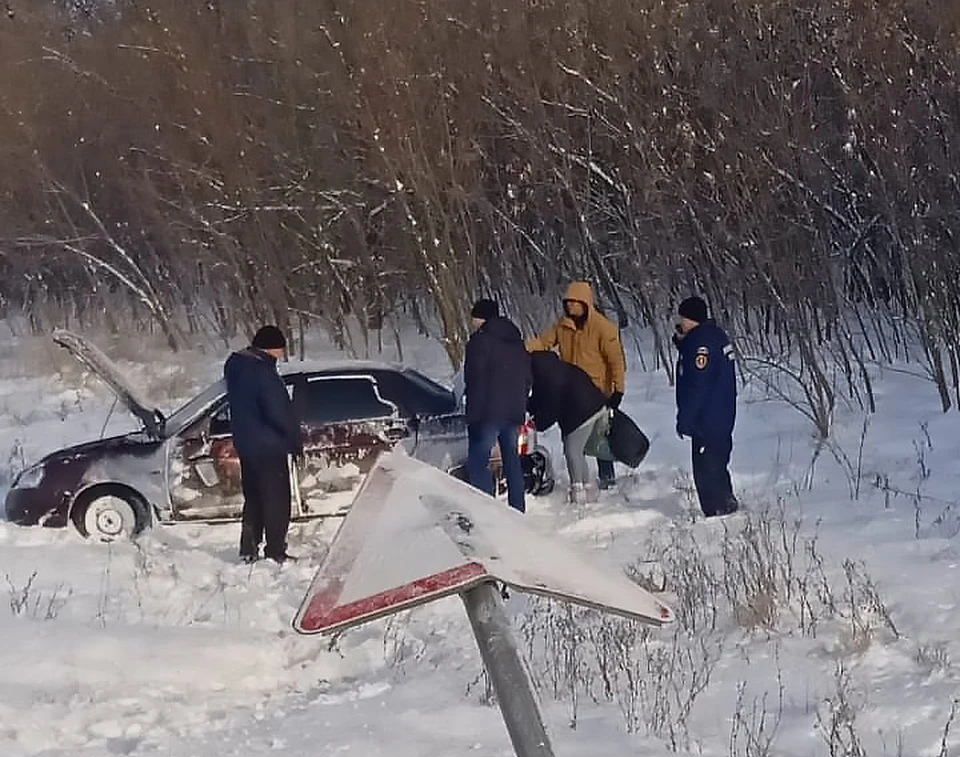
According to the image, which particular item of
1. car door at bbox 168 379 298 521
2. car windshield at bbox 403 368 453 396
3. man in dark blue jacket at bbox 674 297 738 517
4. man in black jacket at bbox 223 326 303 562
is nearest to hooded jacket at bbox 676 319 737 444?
man in dark blue jacket at bbox 674 297 738 517

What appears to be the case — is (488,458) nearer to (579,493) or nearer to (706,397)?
(579,493)

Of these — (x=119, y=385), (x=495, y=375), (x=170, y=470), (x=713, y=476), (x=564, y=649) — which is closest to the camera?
(x=564, y=649)

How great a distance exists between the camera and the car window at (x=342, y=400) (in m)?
10.0

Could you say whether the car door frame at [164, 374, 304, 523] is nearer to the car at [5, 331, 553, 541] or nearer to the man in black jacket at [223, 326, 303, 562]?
the car at [5, 331, 553, 541]

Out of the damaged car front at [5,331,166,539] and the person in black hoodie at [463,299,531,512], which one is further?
the damaged car front at [5,331,166,539]

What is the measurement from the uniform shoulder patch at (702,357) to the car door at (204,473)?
354 cm

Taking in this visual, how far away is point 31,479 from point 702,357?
5133 millimetres

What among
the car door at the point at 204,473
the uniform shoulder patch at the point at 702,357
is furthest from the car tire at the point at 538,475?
the car door at the point at 204,473

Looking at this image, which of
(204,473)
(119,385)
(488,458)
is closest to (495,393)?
(488,458)

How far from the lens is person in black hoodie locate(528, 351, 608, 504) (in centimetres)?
998

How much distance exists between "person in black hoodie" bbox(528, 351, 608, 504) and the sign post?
7.11 m

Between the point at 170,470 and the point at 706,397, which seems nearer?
the point at 706,397

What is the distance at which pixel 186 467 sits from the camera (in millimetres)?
9773

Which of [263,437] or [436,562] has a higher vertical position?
[263,437]
